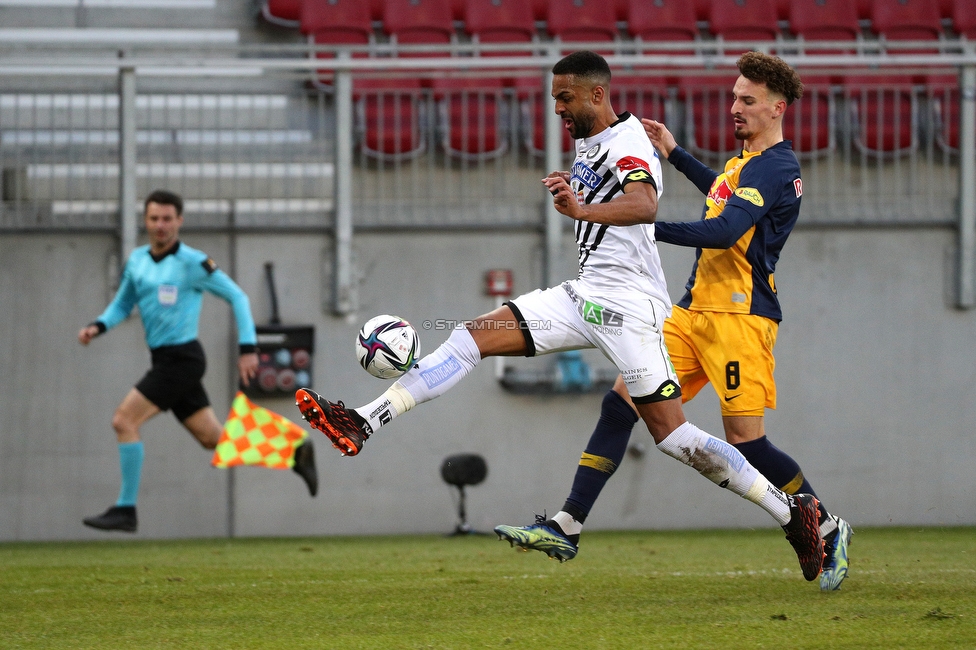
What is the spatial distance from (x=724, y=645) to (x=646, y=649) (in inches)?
9.7

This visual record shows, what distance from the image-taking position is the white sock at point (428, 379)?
4629 millimetres

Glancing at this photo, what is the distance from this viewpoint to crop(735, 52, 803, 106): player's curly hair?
5.19 meters

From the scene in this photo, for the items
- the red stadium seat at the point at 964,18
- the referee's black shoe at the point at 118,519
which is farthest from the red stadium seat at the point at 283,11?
the red stadium seat at the point at 964,18

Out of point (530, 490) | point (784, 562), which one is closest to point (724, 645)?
point (784, 562)

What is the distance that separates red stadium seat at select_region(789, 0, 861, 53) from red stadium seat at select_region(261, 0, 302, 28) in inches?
200

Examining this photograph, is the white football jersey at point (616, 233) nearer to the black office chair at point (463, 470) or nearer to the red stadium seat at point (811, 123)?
the black office chair at point (463, 470)

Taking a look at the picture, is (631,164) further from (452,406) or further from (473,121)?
(473,121)

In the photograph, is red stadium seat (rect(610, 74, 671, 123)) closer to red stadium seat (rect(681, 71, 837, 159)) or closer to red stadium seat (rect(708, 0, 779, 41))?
red stadium seat (rect(681, 71, 837, 159))

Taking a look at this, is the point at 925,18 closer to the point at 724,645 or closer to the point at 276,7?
the point at 276,7

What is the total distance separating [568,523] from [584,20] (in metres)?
8.07

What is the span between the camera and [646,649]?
3.54m

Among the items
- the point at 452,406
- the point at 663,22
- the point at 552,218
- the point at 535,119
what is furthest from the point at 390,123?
the point at 663,22

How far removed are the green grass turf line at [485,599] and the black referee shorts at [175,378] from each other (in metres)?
1.08

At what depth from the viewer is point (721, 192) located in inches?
208
